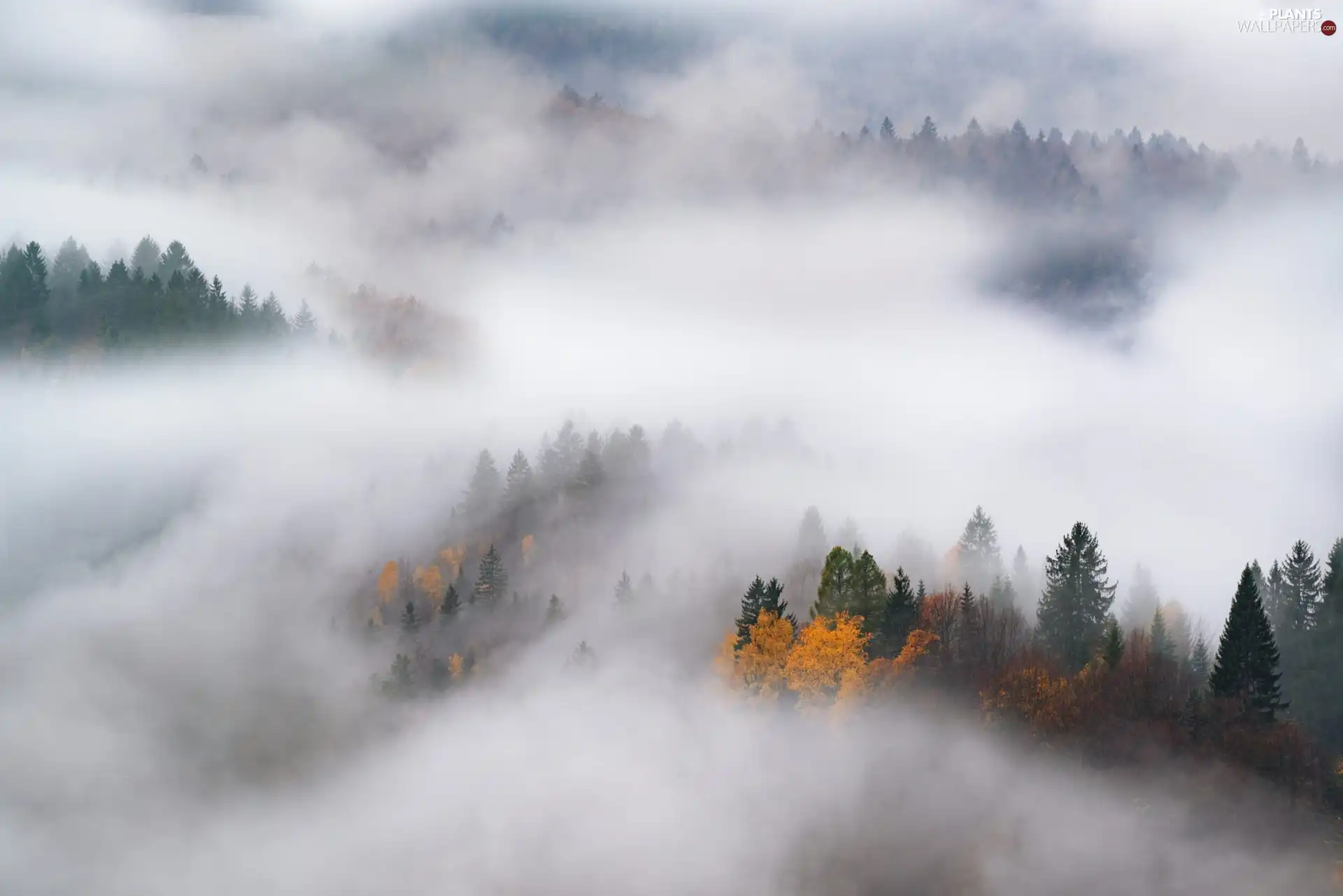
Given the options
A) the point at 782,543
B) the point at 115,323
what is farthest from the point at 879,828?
the point at 115,323

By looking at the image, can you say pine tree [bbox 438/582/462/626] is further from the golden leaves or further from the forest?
the golden leaves

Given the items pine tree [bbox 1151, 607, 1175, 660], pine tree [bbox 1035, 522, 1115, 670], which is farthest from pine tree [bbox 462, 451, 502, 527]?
pine tree [bbox 1151, 607, 1175, 660]

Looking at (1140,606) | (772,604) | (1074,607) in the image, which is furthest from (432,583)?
(1074,607)

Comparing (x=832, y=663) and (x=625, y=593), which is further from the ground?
(x=625, y=593)

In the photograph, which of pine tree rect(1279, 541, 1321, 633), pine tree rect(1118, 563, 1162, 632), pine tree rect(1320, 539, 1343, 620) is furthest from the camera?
pine tree rect(1118, 563, 1162, 632)

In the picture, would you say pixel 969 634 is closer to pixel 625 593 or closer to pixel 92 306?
pixel 625 593

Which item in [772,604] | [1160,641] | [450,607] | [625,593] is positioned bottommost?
[450,607]

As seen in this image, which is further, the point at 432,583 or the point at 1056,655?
the point at 432,583

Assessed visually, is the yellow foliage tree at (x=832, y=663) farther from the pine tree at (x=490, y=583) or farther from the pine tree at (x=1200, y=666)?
the pine tree at (x=490, y=583)
